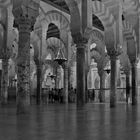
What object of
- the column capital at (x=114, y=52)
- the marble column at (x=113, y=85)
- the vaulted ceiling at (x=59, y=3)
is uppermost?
the vaulted ceiling at (x=59, y=3)

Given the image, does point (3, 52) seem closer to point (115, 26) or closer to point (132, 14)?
point (115, 26)

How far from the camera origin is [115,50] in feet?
29.1

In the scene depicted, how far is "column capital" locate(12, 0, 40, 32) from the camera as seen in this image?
5.20 metres

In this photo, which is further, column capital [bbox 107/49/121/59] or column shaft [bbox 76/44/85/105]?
column capital [bbox 107/49/121/59]

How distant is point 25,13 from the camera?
522 centimetres

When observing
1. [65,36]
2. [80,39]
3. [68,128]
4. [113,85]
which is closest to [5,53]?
[80,39]

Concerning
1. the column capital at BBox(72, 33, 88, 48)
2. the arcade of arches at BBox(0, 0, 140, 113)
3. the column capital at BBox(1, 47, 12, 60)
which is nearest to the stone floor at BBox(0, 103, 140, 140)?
the arcade of arches at BBox(0, 0, 140, 113)

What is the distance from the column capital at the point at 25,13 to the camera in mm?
5199

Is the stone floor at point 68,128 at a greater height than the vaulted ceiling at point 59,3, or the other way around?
the vaulted ceiling at point 59,3

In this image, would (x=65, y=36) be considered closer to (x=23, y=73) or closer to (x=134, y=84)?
(x=134, y=84)

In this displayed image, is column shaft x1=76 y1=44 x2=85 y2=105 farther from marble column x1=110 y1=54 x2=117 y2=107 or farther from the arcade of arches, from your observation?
marble column x1=110 y1=54 x2=117 y2=107

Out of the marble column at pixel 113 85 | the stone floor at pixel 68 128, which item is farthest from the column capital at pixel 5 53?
the stone floor at pixel 68 128

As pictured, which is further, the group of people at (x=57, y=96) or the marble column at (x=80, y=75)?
the group of people at (x=57, y=96)

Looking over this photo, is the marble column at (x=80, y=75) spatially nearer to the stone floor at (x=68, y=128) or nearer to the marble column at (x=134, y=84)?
the stone floor at (x=68, y=128)
